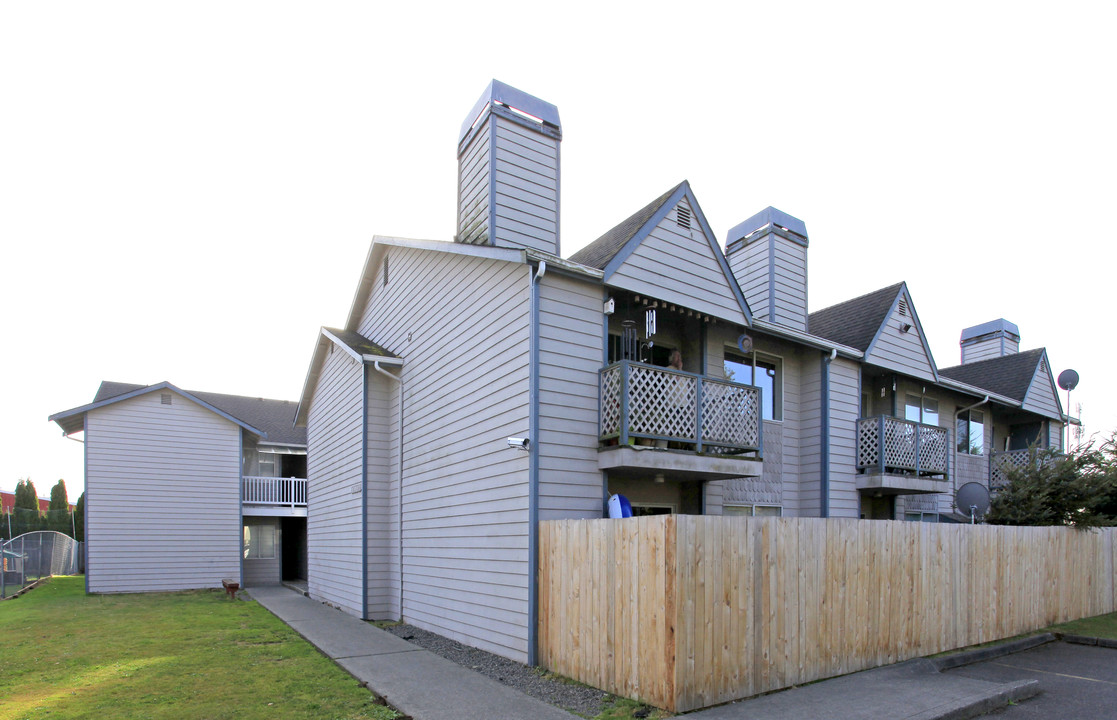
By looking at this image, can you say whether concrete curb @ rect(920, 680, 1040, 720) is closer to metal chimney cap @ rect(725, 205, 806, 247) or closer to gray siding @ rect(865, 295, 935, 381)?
gray siding @ rect(865, 295, 935, 381)

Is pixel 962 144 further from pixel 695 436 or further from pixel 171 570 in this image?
pixel 171 570

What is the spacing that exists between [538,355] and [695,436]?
2.83 meters

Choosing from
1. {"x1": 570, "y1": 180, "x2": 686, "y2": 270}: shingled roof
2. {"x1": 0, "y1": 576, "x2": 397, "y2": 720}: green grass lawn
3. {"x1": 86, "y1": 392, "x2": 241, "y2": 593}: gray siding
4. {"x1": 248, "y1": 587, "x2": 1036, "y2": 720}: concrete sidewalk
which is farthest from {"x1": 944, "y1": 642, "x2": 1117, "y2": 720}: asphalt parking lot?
{"x1": 86, "y1": 392, "x2": 241, "y2": 593}: gray siding

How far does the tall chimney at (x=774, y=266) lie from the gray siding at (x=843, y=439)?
5.00 ft

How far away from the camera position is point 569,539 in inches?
345

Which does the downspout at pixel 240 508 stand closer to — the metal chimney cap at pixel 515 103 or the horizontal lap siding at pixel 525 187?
the metal chimney cap at pixel 515 103

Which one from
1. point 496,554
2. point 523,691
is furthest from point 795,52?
point 523,691

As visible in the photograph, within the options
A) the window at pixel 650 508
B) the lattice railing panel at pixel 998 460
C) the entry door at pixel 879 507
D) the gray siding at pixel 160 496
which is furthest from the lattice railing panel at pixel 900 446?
the gray siding at pixel 160 496

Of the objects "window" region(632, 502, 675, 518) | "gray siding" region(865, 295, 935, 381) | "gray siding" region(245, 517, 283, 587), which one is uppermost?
"gray siding" region(865, 295, 935, 381)

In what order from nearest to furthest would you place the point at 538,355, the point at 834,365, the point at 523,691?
the point at 523,691
the point at 538,355
the point at 834,365

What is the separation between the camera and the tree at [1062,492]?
45.3ft

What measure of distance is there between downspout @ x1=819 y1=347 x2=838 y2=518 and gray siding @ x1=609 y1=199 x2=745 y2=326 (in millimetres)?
3116

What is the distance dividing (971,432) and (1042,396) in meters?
3.21

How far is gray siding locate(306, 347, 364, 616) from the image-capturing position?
15.1 meters
